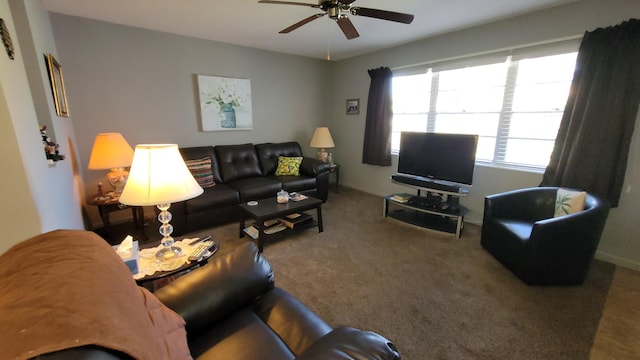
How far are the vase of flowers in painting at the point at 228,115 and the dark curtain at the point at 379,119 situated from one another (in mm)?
2180

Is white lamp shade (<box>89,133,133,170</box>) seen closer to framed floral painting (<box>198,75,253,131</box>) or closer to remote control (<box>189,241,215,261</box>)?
framed floral painting (<box>198,75,253,131</box>)

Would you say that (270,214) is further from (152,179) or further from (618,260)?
(618,260)

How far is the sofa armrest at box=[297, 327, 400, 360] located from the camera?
31.9 inches

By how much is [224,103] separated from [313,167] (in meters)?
1.65

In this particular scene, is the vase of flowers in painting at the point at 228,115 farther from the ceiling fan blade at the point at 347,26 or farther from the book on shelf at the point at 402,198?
the book on shelf at the point at 402,198

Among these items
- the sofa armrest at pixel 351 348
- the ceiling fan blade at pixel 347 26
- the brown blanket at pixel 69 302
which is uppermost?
the ceiling fan blade at pixel 347 26

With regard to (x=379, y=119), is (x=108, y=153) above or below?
below

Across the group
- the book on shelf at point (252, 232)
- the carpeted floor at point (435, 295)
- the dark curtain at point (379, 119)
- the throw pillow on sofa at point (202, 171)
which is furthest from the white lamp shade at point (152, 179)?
the dark curtain at point (379, 119)

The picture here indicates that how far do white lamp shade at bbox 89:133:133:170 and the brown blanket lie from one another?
7.26ft

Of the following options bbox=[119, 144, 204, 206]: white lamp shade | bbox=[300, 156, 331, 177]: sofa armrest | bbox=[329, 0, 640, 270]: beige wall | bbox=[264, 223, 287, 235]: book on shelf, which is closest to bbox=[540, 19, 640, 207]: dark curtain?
bbox=[329, 0, 640, 270]: beige wall

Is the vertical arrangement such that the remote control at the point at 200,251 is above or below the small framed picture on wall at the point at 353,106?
below

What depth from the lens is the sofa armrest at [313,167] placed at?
157 inches

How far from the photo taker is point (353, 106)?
4762 millimetres

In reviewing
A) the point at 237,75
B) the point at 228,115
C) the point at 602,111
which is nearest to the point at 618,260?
the point at 602,111
